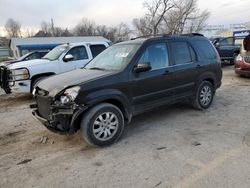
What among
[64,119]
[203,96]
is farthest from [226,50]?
[64,119]

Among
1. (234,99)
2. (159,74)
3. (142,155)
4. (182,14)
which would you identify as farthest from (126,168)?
(182,14)

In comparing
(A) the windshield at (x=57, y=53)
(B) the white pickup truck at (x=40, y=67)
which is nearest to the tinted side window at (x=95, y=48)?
(B) the white pickup truck at (x=40, y=67)

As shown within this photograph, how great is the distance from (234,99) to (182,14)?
48292mm

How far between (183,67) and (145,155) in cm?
244

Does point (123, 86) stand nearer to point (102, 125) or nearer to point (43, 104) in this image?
point (102, 125)

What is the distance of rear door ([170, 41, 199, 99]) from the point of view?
5680 mm

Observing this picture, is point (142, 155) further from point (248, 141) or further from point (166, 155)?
point (248, 141)

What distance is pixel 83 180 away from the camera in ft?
11.6

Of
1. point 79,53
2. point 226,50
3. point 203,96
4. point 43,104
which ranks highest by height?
point 79,53

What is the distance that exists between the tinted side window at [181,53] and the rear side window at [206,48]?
16.6 inches

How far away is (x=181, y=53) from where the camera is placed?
5855 millimetres

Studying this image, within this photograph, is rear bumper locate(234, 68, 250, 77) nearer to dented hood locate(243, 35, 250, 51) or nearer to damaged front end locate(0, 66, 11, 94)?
dented hood locate(243, 35, 250, 51)

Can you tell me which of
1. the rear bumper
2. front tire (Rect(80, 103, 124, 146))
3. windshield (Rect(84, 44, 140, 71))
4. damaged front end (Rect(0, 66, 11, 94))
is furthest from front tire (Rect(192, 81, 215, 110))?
damaged front end (Rect(0, 66, 11, 94))

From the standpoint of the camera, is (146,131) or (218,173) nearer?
(218,173)
